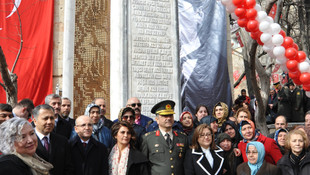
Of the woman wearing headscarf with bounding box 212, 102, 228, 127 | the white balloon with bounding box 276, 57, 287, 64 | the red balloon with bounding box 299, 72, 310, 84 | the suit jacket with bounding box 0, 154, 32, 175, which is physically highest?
the white balloon with bounding box 276, 57, 287, 64

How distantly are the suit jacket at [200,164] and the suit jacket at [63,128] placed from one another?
170 centimetres

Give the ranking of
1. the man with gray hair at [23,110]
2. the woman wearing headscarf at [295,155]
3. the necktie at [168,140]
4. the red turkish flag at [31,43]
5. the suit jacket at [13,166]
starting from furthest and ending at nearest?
the red turkish flag at [31,43] < the man with gray hair at [23,110] < the necktie at [168,140] < the woman wearing headscarf at [295,155] < the suit jacket at [13,166]

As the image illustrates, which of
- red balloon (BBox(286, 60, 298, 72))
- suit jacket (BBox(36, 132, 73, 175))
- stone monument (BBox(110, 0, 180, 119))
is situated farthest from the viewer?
stone monument (BBox(110, 0, 180, 119))

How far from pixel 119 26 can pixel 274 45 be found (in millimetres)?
4105

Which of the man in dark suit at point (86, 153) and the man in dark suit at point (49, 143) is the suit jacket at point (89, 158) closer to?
the man in dark suit at point (86, 153)

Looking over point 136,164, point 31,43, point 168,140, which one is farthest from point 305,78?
point 31,43

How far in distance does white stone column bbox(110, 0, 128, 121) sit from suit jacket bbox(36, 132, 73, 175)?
4478 mm

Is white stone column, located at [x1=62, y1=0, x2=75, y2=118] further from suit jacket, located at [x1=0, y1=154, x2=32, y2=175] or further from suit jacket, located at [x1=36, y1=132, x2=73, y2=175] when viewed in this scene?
suit jacket, located at [x1=0, y1=154, x2=32, y2=175]

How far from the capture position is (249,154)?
4715 mm

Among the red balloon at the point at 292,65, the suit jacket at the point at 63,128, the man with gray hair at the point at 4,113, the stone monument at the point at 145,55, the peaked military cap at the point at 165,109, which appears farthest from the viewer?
the stone monument at the point at 145,55

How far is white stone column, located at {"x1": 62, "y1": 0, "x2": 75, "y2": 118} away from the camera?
31.0 ft

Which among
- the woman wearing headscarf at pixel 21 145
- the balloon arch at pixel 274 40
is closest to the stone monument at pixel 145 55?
the balloon arch at pixel 274 40

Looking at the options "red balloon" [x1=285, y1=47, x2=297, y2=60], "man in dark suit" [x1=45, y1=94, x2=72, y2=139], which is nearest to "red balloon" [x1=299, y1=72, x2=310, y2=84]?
"red balloon" [x1=285, y1=47, x2=297, y2=60]

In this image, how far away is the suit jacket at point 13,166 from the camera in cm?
264
